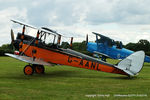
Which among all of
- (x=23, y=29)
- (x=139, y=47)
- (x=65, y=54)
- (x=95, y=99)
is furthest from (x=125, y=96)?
(x=139, y=47)

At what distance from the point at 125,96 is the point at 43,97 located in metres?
2.38

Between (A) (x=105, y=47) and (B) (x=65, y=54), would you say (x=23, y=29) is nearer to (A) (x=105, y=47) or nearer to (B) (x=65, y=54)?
(B) (x=65, y=54)

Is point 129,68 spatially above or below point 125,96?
above

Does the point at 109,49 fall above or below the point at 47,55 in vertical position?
above

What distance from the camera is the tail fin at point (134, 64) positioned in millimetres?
10227

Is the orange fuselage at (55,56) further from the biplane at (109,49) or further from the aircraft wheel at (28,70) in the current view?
the biplane at (109,49)

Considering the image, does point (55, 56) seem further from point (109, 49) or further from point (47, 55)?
point (109, 49)

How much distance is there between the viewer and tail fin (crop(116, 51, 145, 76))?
10.2m

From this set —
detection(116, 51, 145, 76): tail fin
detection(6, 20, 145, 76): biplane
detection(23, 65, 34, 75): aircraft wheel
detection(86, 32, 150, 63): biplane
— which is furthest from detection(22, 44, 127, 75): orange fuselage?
detection(86, 32, 150, 63): biplane

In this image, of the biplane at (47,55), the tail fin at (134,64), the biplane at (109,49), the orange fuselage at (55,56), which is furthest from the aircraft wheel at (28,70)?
the biplane at (109,49)

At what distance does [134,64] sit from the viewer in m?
10.3

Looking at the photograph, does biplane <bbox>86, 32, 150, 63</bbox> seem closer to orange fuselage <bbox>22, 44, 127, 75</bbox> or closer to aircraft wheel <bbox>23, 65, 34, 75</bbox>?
orange fuselage <bbox>22, 44, 127, 75</bbox>

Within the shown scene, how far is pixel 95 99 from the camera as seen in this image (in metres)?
6.07

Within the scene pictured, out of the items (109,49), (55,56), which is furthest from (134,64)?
(109,49)
